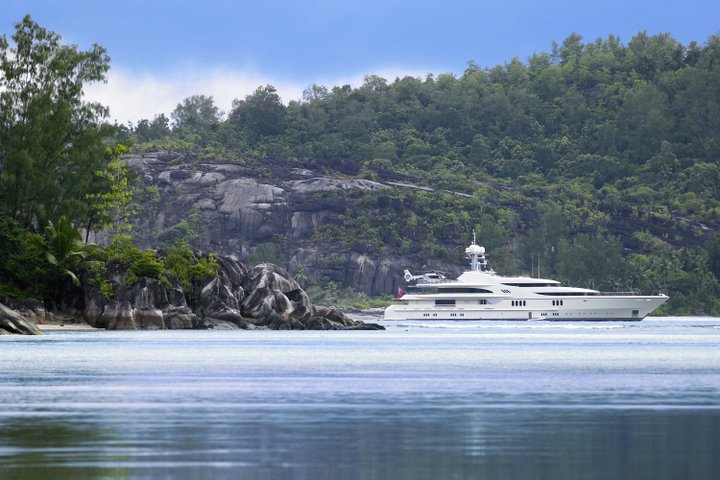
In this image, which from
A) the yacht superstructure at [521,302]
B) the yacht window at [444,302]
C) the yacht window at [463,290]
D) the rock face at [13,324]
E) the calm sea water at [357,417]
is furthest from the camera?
the yacht window at [444,302]

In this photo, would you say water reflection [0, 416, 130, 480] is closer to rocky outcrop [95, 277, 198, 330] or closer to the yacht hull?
rocky outcrop [95, 277, 198, 330]

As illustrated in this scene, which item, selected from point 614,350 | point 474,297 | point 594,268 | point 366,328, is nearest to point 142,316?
point 366,328

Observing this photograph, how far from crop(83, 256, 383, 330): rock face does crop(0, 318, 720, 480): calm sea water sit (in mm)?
38690

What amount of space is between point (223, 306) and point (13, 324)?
23979mm

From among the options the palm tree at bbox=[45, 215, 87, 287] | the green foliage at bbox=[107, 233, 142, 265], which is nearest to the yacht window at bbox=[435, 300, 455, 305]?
the green foliage at bbox=[107, 233, 142, 265]

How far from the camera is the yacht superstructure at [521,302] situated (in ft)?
477

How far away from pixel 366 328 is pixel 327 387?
73.9 m

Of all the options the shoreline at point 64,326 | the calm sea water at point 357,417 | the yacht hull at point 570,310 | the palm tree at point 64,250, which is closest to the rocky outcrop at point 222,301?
the shoreline at point 64,326

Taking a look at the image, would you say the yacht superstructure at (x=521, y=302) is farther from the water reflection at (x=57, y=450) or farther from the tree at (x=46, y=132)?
the water reflection at (x=57, y=450)

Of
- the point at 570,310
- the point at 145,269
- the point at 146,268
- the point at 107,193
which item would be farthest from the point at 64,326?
the point at 570,310

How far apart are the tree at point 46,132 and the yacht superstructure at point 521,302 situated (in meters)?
49.6

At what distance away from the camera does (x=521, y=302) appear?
484 feet

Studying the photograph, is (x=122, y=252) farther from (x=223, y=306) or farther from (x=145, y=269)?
(x=223, y=306)

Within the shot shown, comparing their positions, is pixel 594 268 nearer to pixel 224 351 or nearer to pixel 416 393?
pixel 224 351
